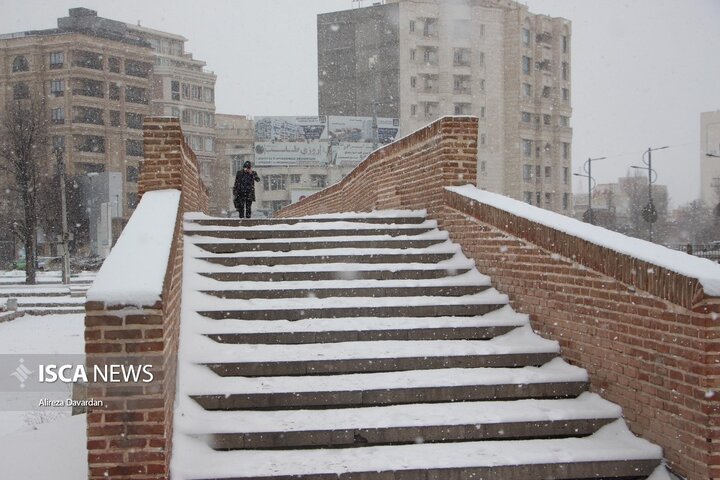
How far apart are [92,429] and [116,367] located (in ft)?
1.14

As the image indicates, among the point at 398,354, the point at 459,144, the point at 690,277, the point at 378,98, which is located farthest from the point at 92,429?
the point at 378,98

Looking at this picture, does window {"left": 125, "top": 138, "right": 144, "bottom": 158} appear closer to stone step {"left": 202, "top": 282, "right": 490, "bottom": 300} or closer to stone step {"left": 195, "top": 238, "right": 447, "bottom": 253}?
stone step {"left": 195, "top": 238, "right": 447, "bottom": 253}

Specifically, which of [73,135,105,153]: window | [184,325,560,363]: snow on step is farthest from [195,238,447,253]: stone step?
[73,135,105,153]: window

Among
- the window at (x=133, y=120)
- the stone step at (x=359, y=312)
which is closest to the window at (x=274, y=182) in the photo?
the window at (x=133, y=120)

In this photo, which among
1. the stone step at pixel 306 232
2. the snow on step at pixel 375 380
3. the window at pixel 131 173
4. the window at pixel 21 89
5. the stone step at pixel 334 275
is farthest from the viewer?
the window at pixel 131 173

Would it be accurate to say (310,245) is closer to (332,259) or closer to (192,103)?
(332,259)

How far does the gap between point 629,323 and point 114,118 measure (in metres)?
61.7

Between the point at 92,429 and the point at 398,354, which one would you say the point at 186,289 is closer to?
the point at 398,354

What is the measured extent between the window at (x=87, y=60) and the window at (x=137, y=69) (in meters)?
2.60

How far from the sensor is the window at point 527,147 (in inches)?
2827

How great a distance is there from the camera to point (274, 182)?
63031 mm

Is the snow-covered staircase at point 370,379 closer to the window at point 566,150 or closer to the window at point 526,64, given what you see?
the window at point 526,64

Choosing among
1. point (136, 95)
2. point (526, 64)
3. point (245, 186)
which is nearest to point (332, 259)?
point (245, 186)

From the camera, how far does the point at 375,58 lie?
6456cm
